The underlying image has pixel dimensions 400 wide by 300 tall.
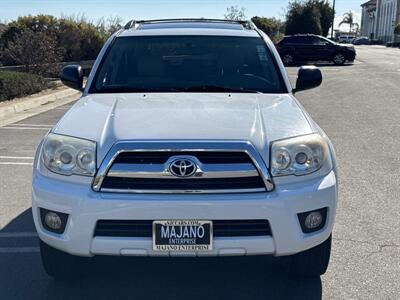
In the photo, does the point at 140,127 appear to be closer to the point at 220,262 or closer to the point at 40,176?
the point at 40,176

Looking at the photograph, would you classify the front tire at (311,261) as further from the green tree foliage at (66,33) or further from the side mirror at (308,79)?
the green tree foliage at (66,33)

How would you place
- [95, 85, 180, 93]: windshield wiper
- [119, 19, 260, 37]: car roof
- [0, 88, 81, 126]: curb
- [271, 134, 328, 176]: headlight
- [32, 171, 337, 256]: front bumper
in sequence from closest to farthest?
[32, 171, 337, 256]: front bumper → [271, 134, 328, 176]: headlight → [95, 85, 180, 93]: windshield wiper → [119, 19, 260, 37]: car roof → [0, 88, 81, 126]: curb

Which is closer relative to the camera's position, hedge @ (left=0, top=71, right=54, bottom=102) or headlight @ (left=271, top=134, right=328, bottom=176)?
headlight @ (left=271, top=134, right=328, bottom=176)

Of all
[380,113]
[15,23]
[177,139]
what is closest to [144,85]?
[177,139]

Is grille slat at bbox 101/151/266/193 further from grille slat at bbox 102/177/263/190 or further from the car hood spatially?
the car hood

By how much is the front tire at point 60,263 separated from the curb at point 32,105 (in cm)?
771

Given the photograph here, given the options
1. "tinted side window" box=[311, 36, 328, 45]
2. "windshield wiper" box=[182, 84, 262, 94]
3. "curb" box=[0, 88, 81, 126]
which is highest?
"windshield wiper" box=[182, 84, 262, 94]

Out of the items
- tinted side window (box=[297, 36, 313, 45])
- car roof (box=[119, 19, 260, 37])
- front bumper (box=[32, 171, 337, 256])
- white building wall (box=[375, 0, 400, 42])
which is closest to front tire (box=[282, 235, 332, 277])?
front bumper (box=[32, 171, 337, 256])

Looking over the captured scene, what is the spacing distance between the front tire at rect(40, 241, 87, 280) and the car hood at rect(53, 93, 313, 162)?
816 mm

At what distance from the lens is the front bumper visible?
321 cm

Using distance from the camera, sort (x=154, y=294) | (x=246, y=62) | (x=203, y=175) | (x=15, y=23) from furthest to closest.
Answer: (x=15, y=23) < (x=246, y=62) < (x=154, y=294) < (x=203, y=175)

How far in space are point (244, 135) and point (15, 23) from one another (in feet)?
65.4

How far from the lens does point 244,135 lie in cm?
340

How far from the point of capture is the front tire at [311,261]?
12.2 feet
